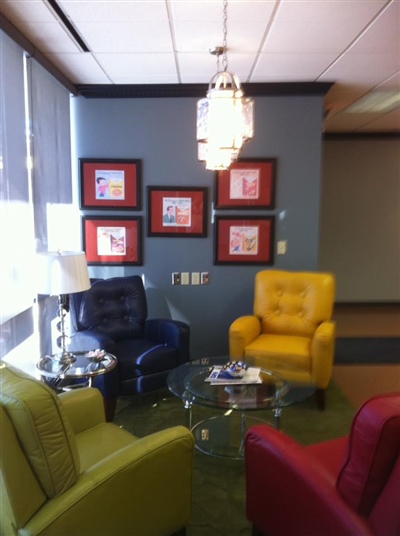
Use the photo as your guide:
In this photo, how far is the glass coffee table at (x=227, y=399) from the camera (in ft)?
7.53

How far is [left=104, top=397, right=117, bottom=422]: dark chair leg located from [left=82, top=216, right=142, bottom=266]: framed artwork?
1.39 m

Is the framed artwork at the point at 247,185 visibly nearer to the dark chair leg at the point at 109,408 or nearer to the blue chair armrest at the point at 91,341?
the blue chair armrest at the point at 91,341

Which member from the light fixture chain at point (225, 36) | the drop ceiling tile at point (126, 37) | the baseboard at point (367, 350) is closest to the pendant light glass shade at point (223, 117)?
the light fixture chain at point (225, 36)

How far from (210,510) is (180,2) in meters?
2.59

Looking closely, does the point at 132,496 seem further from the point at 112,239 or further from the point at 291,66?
the point at 291,66

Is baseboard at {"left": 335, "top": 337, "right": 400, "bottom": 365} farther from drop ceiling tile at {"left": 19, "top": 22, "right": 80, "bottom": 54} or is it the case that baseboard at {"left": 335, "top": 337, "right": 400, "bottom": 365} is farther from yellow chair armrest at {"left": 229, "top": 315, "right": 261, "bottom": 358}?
drop ceiling tile at {"left": 19, "top": 22, "right": 80, "bottom": 54}

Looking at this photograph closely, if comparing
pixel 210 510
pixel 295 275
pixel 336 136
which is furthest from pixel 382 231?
pixel 210 510

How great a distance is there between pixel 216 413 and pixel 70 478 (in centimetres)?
176

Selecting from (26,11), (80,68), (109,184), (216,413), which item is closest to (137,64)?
(80,68)

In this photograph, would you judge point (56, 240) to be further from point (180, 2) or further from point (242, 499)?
point (242, 499)

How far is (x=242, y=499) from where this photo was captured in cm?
212

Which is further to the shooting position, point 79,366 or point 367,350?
point 367,350

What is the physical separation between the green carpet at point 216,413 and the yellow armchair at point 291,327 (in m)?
0.21

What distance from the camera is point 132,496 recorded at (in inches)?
61.0
